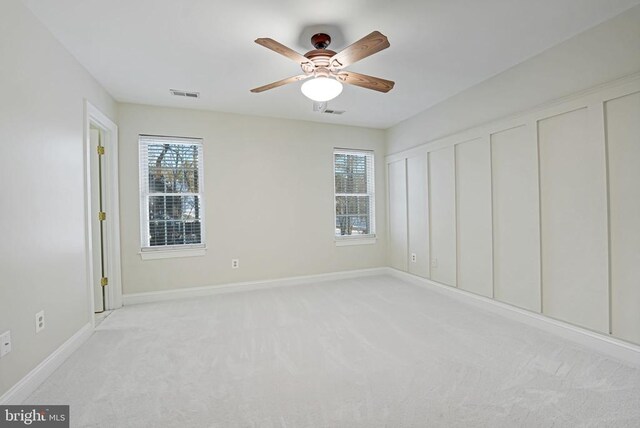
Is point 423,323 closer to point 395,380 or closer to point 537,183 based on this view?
point 395,380

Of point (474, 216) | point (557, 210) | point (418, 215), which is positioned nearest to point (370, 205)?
point (418, 215)

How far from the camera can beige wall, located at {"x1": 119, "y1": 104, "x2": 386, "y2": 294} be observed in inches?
154

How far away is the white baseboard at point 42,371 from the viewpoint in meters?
1.83

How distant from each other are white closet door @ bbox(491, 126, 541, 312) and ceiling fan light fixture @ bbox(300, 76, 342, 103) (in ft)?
6.73

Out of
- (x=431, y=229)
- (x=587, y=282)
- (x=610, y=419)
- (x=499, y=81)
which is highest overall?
(x=499, y=81)

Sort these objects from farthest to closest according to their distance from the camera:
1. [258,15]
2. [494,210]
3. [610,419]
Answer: [494,210] → [258,15] → [610,419]

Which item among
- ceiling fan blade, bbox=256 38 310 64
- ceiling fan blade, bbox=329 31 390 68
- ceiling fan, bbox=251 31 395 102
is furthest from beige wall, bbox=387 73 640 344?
ceiling fan blade, bbox=256 38 310 64

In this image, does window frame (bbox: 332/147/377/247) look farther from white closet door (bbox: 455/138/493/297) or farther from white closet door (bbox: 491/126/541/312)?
white closet door (bbox: 491/126/541/312)

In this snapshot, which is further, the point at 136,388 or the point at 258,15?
the point at 258,15

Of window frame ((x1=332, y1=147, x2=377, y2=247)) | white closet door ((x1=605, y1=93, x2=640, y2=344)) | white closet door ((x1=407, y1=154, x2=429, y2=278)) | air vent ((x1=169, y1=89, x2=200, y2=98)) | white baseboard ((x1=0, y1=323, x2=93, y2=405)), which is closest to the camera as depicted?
white baseboard ((x1=0, y1=323, x2=93, y2=405))

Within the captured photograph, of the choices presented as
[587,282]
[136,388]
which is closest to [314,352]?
[136,388]

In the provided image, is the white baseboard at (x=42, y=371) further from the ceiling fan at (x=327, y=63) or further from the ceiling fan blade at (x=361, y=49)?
the ceiling fan blade at (x=361, y=49)

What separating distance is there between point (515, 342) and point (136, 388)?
120 inches

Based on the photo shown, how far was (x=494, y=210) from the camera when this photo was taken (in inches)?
132
